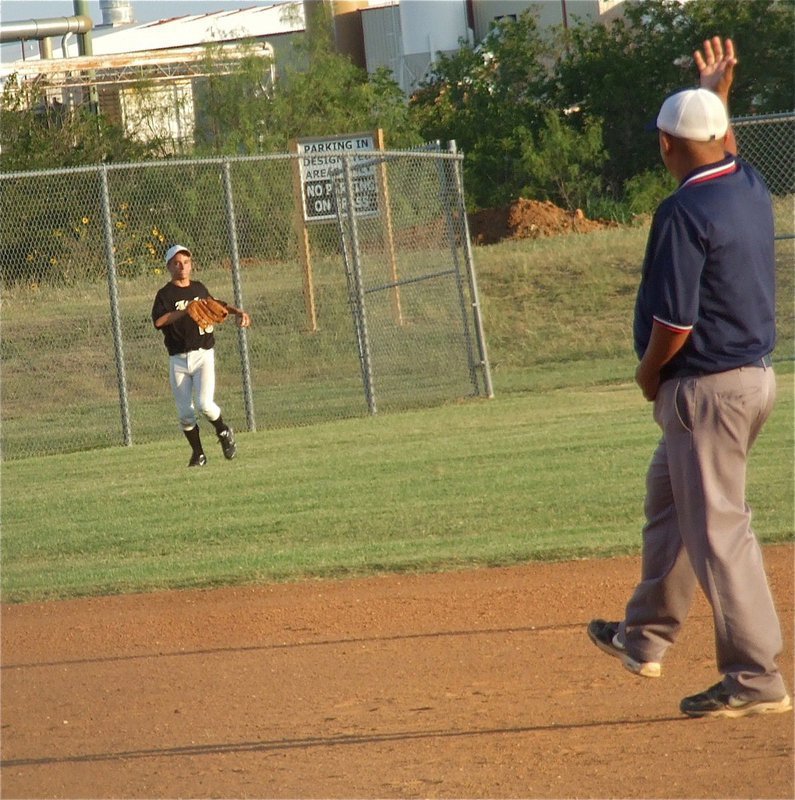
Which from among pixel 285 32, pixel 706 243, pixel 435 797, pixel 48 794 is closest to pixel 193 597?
pixel 48 794

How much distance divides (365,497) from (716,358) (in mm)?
6295

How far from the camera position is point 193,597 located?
7.94m

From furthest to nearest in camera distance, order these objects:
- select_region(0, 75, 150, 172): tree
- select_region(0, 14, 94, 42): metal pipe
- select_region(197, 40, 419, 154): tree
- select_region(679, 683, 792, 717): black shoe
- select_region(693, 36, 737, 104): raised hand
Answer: select_region(0, 14, 94, 42): metal pipe < select_region(197, 40, 419, 154): tree < select_region(0, 75, 150, 172): tree < select_region(693, 36, 737, 104): raised hand < select_region(679, 683, 792, 717): black shoe

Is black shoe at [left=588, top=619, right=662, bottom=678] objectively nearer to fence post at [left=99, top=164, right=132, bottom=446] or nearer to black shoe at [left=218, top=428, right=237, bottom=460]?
black shoe at [left=218, top=428, right=237, bottom=460]

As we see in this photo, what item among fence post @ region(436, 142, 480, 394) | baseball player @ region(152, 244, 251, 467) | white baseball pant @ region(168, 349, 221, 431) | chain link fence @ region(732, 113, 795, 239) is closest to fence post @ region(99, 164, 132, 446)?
baseball player @ region(152, 244, 251, 467)

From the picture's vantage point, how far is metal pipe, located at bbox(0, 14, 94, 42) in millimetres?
42281

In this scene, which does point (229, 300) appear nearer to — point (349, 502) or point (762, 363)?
point (349, 502)

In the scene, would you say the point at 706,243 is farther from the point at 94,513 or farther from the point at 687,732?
the point at 94,513

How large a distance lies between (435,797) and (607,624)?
1093mm

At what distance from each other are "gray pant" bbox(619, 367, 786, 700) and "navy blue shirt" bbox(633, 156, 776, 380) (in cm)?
9

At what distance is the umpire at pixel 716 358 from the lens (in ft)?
14.8

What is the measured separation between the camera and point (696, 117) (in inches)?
182

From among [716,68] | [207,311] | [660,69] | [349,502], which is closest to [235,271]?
[207,311]

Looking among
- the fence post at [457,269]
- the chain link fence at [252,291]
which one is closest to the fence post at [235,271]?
the chain link fence at [252,291]
